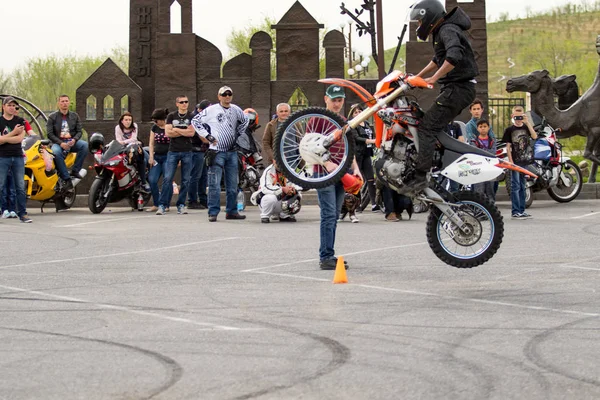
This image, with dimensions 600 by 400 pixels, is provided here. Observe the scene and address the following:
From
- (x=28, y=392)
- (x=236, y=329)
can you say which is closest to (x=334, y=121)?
(x=236, y=329)

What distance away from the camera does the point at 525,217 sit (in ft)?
57.0

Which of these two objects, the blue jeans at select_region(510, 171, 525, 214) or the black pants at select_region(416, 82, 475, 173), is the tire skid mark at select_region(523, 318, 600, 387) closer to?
the black pants at select_region(416, 82, 475, 173)

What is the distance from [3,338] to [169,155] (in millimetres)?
12491

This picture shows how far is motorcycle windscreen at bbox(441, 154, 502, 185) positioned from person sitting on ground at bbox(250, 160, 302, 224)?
23.9 ft

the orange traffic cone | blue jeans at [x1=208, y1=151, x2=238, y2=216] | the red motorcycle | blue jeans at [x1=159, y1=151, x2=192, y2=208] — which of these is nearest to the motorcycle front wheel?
the red motorcycle

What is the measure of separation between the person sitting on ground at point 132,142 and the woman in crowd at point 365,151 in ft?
13.3

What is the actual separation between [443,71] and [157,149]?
10966 mm

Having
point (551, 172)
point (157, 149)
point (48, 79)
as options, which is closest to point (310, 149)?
point (157, 149)

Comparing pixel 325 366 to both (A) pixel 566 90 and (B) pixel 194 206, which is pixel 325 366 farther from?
(A) pixel 566 90

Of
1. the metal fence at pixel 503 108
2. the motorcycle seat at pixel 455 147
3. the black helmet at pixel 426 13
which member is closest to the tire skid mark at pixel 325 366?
the motorcycle seat at pixel 455 147

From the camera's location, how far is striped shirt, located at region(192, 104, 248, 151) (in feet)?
A: 56.3

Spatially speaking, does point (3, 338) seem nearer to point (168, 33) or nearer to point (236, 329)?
point (236, 329)

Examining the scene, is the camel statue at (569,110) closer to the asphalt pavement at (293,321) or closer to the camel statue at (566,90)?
the camel statue at (566,90)

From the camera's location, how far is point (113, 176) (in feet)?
65.9
